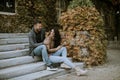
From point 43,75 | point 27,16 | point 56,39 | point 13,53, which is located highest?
point 27,16

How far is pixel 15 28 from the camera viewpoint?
41.8 feet

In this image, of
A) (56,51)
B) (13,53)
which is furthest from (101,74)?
(13,53)

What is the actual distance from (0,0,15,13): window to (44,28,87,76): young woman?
4.07 metres

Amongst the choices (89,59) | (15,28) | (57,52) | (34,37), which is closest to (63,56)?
(57,52)

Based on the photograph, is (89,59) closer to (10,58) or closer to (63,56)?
(63,56)

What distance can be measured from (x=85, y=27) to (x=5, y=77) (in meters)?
4.17

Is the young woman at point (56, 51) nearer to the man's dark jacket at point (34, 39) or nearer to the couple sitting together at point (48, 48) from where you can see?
the couple sitting together at point (48, 48)

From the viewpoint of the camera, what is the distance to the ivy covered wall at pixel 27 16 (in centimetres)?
1248

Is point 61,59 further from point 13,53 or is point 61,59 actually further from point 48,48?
point 13,53

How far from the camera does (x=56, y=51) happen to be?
9273 millimetres

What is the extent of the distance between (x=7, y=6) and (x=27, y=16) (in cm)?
99

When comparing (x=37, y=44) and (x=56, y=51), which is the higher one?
(x=37, y=44)

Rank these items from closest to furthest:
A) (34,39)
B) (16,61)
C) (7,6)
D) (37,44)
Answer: (16,61) < (37,44) < (34,39) < (7,6)

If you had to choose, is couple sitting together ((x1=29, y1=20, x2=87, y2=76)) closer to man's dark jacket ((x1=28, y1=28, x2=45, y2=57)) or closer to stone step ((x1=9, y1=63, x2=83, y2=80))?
man's dark jacket ((x1=28, y1=28, x2=45, y2=57))
